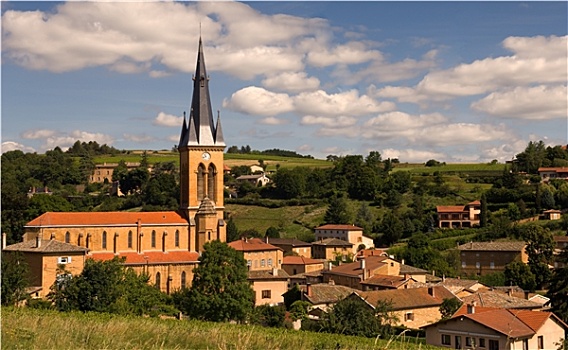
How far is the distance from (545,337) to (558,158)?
83510mm

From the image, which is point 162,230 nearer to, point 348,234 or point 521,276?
point 348,234

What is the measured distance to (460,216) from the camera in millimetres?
85875

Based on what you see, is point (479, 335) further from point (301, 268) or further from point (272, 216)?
point (272, 216)

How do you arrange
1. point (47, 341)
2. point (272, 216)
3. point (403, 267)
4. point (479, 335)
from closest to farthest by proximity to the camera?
point (47, 341) < point (479, 335) < point (403, 267) < point (272, 216)

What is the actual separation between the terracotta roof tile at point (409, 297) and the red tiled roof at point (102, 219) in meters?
19.6

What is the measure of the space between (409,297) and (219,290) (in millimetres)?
13761

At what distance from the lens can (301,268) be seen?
68.2 metres

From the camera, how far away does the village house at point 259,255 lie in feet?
211

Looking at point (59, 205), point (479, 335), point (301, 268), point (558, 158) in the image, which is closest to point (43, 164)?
point (59, 205)

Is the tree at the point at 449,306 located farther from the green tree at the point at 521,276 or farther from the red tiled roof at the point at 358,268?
the green tree at the point at 521,276

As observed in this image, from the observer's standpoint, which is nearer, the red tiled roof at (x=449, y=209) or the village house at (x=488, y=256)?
the village house at (x=488, y=256)

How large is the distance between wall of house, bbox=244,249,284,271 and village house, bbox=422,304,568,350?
3001cm

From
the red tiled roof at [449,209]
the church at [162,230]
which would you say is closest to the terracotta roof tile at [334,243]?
the red tiled roof at [449,209]

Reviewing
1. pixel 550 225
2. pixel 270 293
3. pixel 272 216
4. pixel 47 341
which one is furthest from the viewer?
pixel 272 216
